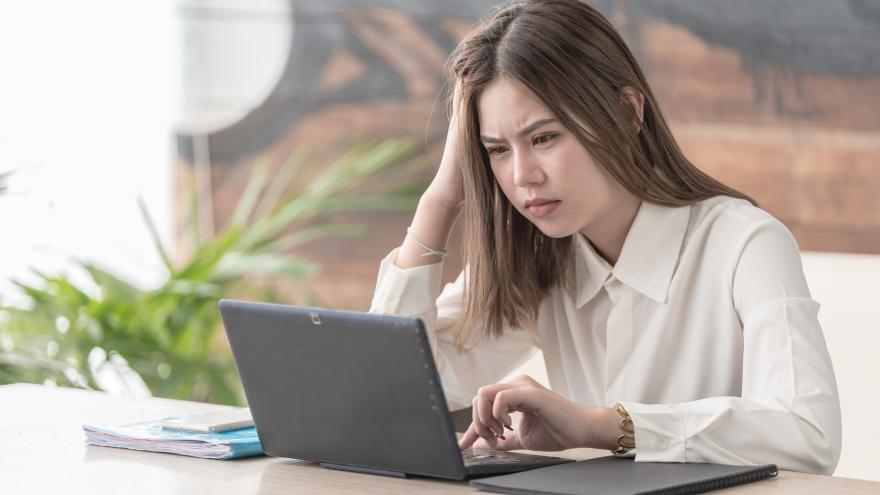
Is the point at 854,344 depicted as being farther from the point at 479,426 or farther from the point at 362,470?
the point at 362,470

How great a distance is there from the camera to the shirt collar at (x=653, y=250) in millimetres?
1766

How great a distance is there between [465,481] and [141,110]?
9.66 feet

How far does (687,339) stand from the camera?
1769 mm

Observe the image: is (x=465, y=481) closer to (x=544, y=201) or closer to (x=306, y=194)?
(x=544, y=201)

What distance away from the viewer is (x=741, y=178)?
3059 mm

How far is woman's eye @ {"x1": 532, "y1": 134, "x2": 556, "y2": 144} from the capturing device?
1683 mm

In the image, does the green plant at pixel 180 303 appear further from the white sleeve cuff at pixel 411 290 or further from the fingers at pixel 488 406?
the fingers at pixel 488 406

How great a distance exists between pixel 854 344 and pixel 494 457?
2.80 ft

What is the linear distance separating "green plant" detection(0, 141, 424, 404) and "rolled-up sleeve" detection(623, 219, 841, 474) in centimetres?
178

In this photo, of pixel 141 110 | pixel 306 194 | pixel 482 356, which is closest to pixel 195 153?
pixel 141 110

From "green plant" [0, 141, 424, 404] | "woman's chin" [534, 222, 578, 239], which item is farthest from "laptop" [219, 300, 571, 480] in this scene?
"green plant" [0, 141, 424, 404]

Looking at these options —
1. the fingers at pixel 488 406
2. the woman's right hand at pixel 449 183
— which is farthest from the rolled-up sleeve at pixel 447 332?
the fingers at pixel 488 406

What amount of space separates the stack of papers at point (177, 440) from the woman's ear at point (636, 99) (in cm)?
71

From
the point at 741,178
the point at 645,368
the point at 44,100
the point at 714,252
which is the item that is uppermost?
the point at 44,100
